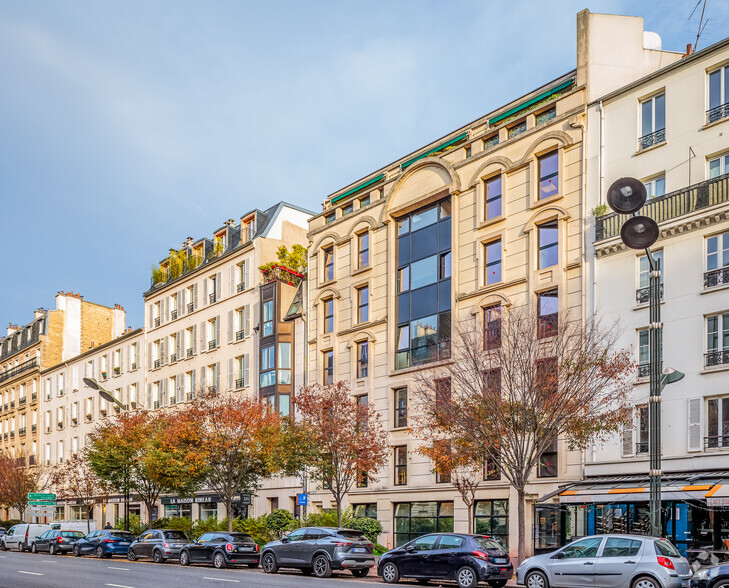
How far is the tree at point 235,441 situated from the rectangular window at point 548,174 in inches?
589

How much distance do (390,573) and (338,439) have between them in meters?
9.90

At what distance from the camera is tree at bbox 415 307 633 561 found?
25812 mm

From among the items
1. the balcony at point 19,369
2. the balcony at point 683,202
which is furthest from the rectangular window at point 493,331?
the balcony at point 19,369

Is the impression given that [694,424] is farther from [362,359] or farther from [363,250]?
[363,250]

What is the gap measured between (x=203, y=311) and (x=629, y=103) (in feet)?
108

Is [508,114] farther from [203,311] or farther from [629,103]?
[203,311]

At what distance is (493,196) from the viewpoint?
36062 mm

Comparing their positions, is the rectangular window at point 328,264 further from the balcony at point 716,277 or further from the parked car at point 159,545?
the balcony at point 716,277

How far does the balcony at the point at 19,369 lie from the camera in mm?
80750

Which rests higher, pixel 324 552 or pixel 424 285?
pixel 424 285

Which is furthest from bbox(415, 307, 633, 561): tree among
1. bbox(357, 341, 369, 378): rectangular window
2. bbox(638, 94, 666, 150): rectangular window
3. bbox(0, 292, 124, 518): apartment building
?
bbox(0, 292, 124, 518): apartment building

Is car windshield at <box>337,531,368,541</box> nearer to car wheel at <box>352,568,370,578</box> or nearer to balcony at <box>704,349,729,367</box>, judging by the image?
car wheel at <box>352,568,370,578</box>

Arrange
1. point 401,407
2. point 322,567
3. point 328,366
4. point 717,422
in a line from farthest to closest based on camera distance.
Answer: point 328,366
point 401,407
point 322,567
point 717,422

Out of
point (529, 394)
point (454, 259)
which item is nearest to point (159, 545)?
point (454, 259)
